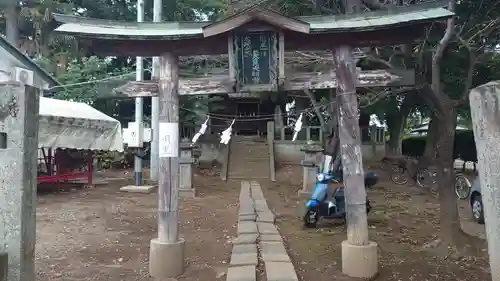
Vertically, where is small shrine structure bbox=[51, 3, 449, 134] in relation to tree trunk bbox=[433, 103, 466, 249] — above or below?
above

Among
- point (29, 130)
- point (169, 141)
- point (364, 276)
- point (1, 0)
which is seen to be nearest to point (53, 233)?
point (169, 141)

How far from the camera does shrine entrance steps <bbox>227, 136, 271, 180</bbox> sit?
2034cm

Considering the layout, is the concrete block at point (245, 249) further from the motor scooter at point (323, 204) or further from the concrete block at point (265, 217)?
the motor scooter at point (323, 204)

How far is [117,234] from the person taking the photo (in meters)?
9.09

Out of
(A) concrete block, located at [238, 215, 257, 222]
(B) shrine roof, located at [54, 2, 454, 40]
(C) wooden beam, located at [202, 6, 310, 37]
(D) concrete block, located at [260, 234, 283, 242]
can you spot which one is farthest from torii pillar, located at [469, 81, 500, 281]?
(A) concrete block, located at [238, 215, 257, 222]

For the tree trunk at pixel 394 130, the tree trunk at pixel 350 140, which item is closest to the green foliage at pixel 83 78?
the tree trunk at pixel 394 130

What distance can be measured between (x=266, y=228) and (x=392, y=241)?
95.9 inches

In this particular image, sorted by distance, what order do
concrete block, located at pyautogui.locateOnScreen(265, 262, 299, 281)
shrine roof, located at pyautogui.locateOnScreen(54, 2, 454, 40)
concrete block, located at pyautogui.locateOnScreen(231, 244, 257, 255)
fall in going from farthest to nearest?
concrete block, located at pyautogui.locateOnScreen(231, 244, 257, 255) → shrine roof, located at pyautogui.locateOnScreen(54, 2, 454, 40) → concrete block, located at pyautogui.locateOnScreen(265, 262, 299, 281)

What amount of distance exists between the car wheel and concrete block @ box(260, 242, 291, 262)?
6.04 meters

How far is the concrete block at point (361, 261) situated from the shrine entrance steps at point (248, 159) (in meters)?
13.5

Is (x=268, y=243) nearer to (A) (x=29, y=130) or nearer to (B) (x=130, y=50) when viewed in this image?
(B) (x=130, y=50)

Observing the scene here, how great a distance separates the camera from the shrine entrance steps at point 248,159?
66.7 feet

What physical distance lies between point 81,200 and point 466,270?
10.7m

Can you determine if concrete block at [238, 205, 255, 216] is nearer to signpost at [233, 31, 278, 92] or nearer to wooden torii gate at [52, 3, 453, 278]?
wooden torii gate at [52, 3, 453, 278]
